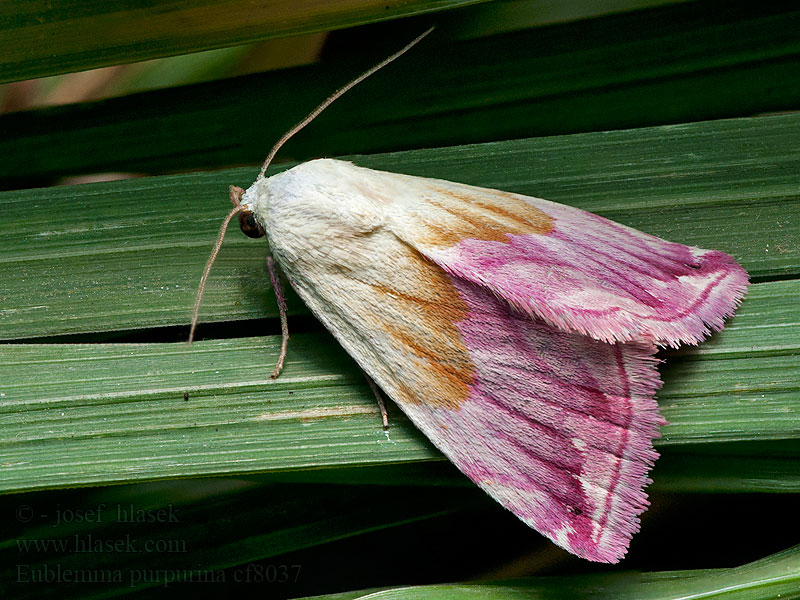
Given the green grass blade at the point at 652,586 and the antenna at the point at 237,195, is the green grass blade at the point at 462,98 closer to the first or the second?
the antenna at the point at 237,195

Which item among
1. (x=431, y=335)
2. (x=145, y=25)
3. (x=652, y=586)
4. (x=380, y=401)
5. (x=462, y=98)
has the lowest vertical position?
(x=652, y=586)

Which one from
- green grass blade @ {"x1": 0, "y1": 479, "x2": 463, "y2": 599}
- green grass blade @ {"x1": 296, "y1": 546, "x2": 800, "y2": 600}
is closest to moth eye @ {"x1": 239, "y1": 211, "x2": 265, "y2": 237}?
green grass blade @ {"x1": 0, "y1": 479, "x2": 463, "y2": 599}

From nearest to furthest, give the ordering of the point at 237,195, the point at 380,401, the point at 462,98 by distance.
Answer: the point at 380,401
the point at 237,195
the point at 462,98

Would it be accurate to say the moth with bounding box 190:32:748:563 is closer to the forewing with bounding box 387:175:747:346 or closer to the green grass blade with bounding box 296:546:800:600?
→ the forewing with bounding box 387:175:747:346

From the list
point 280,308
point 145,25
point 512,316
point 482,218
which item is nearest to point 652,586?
point 512,316

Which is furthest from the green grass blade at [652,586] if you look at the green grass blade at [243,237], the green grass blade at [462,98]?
the green grass blade at [462,98]

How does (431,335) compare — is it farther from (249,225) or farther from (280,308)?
(249,225)

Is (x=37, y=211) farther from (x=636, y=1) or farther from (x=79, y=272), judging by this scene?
(x=636, y=1)
